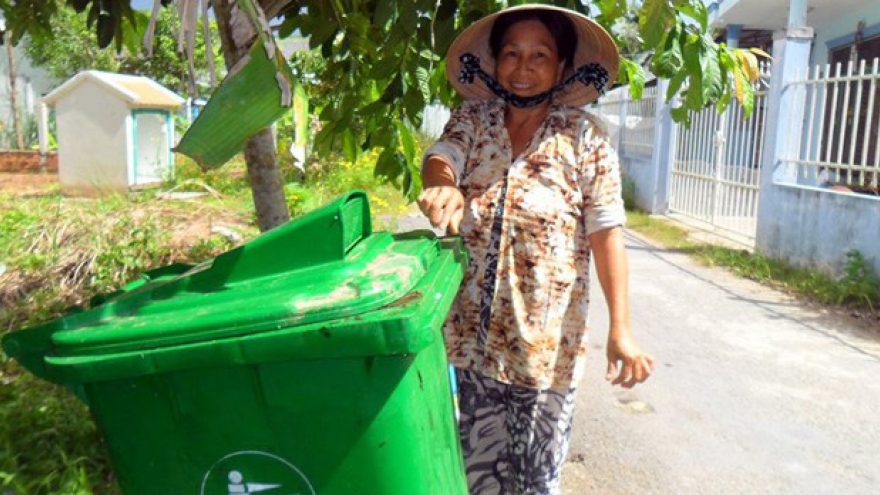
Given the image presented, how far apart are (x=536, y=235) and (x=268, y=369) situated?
703 millimetres

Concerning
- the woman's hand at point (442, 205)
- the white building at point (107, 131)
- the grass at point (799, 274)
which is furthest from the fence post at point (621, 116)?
the woman's hand at point (442, 205)

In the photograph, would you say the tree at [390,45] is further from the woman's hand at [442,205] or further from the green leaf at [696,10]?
the woman's hand at [442,205]

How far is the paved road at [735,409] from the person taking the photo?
284 centimetres

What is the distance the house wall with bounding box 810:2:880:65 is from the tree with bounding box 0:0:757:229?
752 centimetres

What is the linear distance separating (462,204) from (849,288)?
440cm

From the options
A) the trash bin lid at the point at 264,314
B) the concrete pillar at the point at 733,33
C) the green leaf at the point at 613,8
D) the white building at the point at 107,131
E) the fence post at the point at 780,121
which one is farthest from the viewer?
the concrete pillar at the point at 733,33

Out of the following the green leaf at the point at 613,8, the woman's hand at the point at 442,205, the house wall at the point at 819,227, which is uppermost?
the green leaf at the point at 613,8

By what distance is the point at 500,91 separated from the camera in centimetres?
182

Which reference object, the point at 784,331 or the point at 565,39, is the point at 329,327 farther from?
the point at 784,331

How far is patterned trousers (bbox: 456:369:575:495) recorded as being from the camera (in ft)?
5.82

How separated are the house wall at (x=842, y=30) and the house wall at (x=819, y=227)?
150 inches

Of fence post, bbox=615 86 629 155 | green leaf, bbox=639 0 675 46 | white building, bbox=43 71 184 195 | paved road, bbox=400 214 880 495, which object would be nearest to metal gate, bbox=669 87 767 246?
fence post, bbox=615 86 629 155

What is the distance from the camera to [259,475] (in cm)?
126

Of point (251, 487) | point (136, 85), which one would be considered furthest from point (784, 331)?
point (136, 85)
